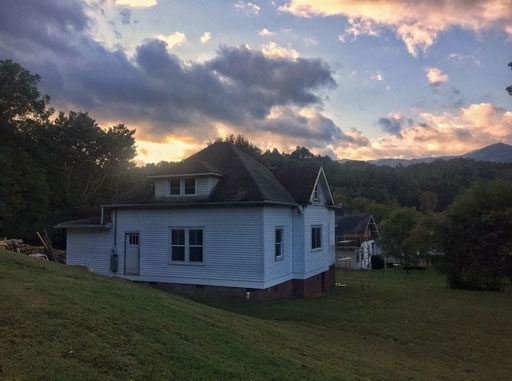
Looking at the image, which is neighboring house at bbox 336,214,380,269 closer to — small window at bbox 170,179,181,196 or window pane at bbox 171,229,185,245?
window pane at bbox 171,229,185,245

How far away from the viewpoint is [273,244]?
58.9 feet

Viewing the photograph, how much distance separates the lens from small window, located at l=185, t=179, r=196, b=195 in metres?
18.8

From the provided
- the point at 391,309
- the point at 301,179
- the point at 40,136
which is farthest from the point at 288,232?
the point at 40,136

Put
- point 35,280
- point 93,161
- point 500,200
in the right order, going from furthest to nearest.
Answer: point 93,161 → point 500,200 → point 35,280

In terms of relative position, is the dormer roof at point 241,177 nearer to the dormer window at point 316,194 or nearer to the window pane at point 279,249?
the dormer window at point 316,194

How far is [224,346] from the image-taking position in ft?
25.2

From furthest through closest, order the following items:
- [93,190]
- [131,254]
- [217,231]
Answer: [93,190] < [131,254] < [217,231]

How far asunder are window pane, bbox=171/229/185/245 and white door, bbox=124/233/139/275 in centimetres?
215

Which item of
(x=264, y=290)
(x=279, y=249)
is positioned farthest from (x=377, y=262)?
(x=264, y=290)

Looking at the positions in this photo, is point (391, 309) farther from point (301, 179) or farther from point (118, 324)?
point (118, 324)

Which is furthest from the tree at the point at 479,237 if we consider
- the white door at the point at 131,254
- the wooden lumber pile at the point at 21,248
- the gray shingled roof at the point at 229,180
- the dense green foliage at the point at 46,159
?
the dense green foliage at the point at 46,159

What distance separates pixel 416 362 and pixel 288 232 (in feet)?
33.8

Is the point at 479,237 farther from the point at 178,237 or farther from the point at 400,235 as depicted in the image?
the point at 178,237

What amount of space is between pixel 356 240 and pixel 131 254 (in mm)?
37619
